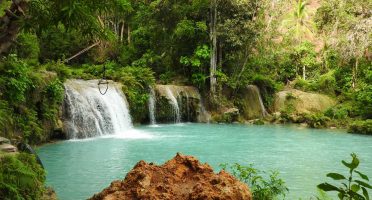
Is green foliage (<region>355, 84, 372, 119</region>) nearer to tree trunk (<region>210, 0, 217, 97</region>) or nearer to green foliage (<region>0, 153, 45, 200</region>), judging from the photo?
Answer: tree trunk (<region>210, 0, 217, 97</region>)

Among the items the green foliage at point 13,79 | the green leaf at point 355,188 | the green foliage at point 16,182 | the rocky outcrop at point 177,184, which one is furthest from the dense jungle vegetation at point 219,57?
the green leaf at point 355,188

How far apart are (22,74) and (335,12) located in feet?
65.6

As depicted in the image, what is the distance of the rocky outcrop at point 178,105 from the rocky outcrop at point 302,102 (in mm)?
4530

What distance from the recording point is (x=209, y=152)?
1151 cm

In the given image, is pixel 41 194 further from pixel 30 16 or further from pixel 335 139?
pixel 335 139

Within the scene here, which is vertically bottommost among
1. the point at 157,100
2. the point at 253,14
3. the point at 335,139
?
the point at 335,139

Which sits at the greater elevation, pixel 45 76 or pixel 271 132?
pixel 45 76

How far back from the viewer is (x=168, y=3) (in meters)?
21.1

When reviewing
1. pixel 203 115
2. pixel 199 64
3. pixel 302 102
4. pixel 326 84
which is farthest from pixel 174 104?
pixel 326 84

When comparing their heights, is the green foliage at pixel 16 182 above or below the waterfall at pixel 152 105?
below

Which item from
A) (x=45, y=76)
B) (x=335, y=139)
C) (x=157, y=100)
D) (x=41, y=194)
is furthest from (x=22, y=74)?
(x=335, y=139)

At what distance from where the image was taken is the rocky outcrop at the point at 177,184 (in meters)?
4.33

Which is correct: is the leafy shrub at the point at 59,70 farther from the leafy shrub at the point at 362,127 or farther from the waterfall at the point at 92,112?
the leafy shrub at the point at 362,127

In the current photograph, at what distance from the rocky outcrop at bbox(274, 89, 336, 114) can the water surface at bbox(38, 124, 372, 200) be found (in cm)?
434
